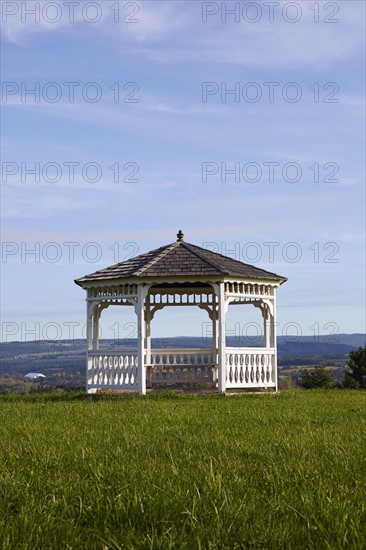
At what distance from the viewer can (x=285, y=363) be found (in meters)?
99.9

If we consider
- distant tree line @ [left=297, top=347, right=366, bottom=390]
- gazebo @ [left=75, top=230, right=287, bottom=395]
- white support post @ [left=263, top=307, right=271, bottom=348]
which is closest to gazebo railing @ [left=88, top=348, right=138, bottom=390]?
gazebo @ [left=75, top=230, right=287, bottom=395]

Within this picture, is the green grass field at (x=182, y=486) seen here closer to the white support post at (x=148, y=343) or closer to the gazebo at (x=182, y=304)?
the gazebo at (x=182, y=304)

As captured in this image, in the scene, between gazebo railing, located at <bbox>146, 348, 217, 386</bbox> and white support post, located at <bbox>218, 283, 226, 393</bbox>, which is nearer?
white support post, located at <bbox>218, 283, 226, 393</bbox>

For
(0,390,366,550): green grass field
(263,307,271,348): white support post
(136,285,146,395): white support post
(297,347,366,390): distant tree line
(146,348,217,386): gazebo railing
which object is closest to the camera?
(0,390,366,550): green grass field

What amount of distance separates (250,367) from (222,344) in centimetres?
113

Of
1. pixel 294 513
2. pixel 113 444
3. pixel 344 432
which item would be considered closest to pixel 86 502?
pixel 294 513

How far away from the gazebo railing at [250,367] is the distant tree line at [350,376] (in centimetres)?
3134

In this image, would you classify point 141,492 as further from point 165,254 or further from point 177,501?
point 165,254

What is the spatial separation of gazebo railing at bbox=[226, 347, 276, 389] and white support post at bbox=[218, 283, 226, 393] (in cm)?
18

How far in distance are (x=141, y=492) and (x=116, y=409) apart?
929 cm

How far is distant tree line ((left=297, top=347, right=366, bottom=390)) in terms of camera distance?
55.6 metres

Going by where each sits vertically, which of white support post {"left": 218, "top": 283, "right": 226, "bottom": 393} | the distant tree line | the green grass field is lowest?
the distant tree line

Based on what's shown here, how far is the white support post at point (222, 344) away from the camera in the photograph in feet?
65.9

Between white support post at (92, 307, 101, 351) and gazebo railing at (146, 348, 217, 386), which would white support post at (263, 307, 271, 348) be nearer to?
gazebo railing at (146, 348, 217, 386)
